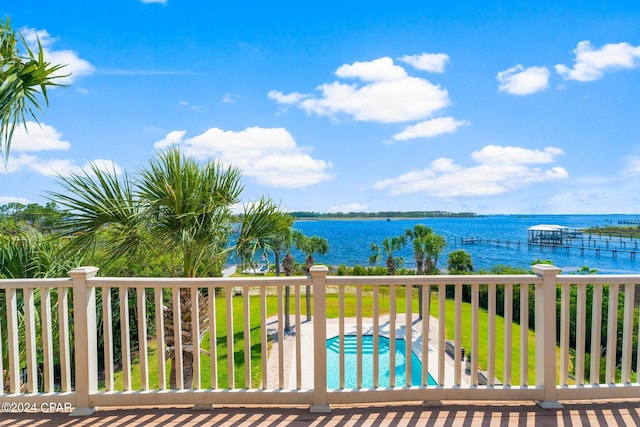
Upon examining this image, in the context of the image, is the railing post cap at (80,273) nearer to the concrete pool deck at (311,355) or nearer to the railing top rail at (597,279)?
the railing top rail at (597,279)

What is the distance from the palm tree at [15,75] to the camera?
3.17 meters

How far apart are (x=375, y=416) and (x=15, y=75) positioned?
3.95 meters

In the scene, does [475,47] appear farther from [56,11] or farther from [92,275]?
[92,275]

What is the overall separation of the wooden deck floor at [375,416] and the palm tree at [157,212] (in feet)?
4.20

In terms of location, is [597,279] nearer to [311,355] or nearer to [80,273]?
[80,273]

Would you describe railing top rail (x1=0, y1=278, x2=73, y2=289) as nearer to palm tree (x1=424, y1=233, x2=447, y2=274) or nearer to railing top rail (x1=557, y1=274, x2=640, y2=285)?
railing top rail (x1=557, y1=274, x2=640, y2=285)

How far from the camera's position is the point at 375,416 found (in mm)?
2346

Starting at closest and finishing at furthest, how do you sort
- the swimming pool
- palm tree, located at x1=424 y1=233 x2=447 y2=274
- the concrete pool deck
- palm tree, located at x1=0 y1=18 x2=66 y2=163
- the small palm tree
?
palm tree, located at x1=0 y1=18 x2=66 y2=163 < the concrete pool deck < the swimming pool < palm tree, located at x1=424 y1=233 x2=447 y2=274 < the small palm tree

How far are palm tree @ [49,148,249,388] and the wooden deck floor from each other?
50.4 inches

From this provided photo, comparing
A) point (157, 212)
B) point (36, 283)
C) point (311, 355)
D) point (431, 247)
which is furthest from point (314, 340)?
point (431, 247)

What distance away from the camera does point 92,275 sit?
8.15 ft

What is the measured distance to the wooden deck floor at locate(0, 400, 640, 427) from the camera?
2.29 metres

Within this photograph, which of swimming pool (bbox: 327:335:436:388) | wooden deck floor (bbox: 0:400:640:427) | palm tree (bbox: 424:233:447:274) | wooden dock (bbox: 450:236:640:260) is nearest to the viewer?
wooden deck floor (bbox: 0:400:640:427)

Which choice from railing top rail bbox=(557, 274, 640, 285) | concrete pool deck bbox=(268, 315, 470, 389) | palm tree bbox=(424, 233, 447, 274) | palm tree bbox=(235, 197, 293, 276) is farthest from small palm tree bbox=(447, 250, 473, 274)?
railing top rail bbox=(557, 274, 640, 285)
